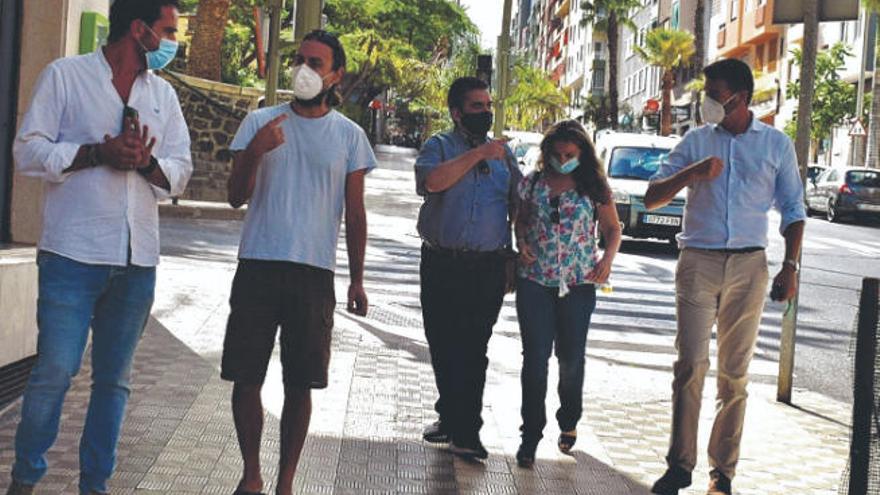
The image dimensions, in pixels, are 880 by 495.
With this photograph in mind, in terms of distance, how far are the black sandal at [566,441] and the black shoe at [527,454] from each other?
1.32 feet

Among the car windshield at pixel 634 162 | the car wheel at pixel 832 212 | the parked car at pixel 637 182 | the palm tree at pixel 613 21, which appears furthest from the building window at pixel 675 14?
the car windshield at pixel 634 162

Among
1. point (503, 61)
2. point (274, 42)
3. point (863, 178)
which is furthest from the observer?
→ point (863, 178)

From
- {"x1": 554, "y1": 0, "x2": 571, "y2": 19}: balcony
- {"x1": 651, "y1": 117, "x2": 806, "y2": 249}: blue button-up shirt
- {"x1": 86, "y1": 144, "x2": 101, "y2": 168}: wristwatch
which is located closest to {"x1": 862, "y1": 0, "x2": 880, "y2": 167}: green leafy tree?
{"x1": 651, "y1": 117, "x2": 806, "y2": 249}: blue button-up shirt

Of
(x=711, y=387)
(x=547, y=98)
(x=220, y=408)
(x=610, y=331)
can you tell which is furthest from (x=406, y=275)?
(x=547, y=98)

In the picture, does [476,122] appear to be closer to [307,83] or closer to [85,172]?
[307,83]

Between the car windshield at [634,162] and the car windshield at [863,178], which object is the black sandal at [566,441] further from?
the car windshield at [863,178]

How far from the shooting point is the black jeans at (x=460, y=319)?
720cm

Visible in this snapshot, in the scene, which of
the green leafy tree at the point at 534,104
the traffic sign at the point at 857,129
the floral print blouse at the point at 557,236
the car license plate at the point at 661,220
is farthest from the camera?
the green leafy tree at the point at 534,104

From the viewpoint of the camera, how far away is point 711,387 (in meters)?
10.2

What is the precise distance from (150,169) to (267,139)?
0.52 m

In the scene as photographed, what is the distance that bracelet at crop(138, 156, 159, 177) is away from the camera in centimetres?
520

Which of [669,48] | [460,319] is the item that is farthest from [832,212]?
[669,48]

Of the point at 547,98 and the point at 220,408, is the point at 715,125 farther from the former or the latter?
the point at 547,98

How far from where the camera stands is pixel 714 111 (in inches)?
263
